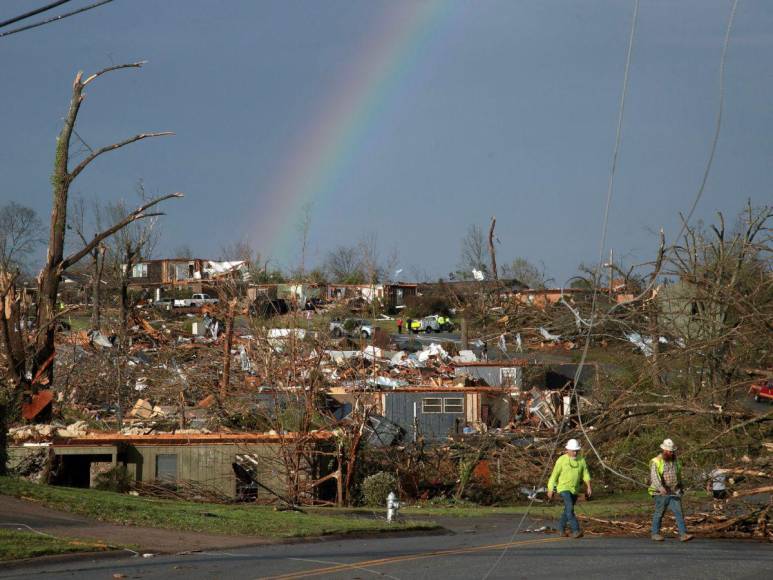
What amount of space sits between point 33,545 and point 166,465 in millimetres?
11251

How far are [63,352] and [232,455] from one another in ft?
55.4

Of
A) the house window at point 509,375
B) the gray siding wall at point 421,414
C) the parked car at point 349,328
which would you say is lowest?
the gray siding wall at point 421,414

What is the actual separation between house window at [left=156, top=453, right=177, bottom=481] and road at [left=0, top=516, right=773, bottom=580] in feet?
28.7

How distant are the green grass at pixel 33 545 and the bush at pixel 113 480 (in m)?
8.86

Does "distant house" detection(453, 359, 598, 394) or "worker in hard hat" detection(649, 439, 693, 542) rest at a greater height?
"distant house" detection(453, 359, 598, 394)

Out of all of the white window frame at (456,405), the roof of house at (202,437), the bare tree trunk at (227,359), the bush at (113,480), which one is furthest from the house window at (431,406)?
the bush at (113,480)

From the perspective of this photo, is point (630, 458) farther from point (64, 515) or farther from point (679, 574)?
point (64, 515)

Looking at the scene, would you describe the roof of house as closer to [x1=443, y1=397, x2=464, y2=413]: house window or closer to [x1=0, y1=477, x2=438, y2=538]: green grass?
[x1=0, y1=477, x2=438, y2=538]: green grass

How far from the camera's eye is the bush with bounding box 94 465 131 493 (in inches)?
812

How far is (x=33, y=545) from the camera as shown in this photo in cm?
1093

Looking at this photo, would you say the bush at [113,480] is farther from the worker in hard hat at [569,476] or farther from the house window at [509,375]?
the house window at [509,375]

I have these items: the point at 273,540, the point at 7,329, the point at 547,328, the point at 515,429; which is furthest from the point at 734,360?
the point at 7,329

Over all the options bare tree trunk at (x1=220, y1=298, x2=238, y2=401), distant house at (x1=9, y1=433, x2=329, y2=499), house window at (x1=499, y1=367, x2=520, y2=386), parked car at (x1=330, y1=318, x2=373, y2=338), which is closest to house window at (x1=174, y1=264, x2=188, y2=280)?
parked car at (x1=330, y1=318, x2=373, y2=338)

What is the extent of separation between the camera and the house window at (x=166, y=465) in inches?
868
